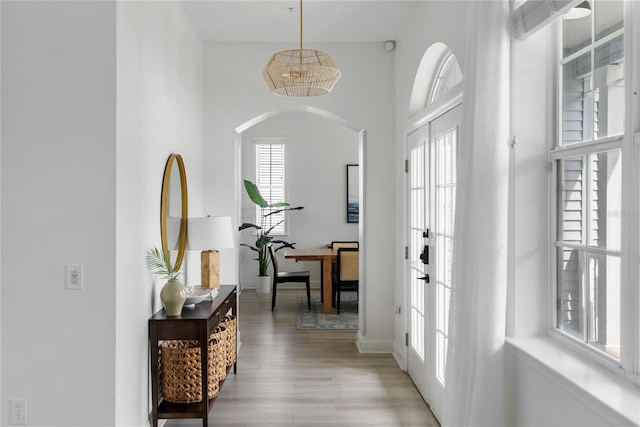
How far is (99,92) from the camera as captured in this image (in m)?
2.39

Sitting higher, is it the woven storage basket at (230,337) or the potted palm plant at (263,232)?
the potted palm plant at (263,232)

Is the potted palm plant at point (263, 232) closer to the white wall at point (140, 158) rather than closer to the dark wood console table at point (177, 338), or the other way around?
the white wall at point (140, 158)

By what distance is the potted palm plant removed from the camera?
7.59 m

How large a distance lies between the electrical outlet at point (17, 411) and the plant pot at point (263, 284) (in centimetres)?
552

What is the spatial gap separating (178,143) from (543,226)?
265 centimetres

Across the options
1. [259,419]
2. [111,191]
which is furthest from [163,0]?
[259,419]

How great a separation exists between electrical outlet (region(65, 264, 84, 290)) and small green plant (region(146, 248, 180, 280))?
541mm

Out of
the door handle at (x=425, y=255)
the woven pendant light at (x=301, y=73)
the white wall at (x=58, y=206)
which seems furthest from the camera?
the door handle at (x=425, y=255)

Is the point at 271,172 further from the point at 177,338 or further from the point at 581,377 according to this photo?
the point at 581,377

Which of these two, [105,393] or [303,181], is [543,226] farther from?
[303,181]

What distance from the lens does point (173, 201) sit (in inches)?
136

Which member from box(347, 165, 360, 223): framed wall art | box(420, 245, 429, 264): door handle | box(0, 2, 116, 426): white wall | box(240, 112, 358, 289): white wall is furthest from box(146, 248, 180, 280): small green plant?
box(347, 165, 360, 223): framed wall art

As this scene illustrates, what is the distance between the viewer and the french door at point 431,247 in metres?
3.12

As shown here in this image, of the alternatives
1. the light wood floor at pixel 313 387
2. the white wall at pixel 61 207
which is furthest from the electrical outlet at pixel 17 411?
the light wood floor at pixel 313 387
